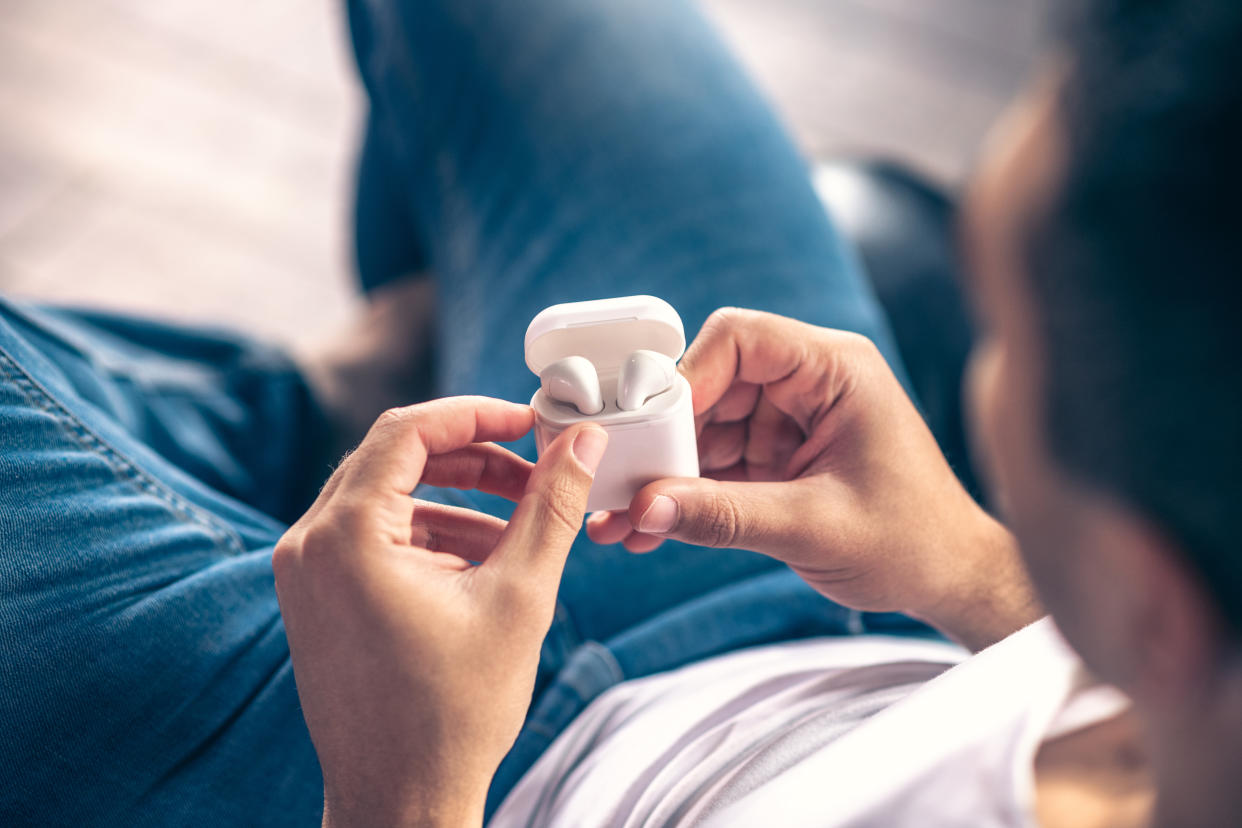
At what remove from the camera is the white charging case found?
442 mm

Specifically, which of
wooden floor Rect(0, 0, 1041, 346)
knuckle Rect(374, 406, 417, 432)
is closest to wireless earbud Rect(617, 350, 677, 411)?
knuckle Rect(374, 406, 417, 432)

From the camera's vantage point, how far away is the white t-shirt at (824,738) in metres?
0.41

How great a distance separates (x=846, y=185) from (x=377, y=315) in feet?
2.00

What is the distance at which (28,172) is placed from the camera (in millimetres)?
1414

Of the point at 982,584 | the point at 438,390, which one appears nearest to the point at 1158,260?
the point at 982,584

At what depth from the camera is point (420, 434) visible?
42 centimetres

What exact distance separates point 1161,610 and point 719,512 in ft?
0.75

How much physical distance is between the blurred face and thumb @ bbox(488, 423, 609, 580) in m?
0.19

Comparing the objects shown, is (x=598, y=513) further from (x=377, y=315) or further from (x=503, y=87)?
(x=377, y=315)

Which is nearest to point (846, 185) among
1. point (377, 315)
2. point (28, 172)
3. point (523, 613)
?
point (377, 315)

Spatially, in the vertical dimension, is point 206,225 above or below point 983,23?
below

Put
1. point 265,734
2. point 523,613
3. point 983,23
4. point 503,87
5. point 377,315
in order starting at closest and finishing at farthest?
point 523,613
point 265,734
point 503,87
point 377,315
point 983,23

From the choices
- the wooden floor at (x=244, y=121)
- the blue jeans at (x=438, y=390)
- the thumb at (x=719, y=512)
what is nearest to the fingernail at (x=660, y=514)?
the thumb at (x=719, y=512)

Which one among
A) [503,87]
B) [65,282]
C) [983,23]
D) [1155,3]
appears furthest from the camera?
[983,23]
